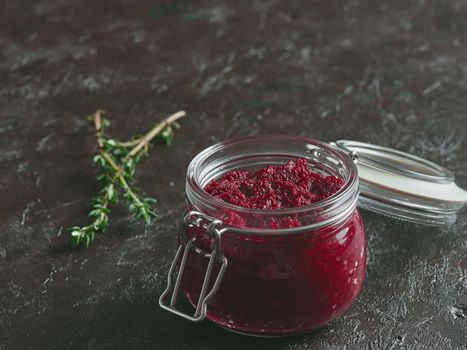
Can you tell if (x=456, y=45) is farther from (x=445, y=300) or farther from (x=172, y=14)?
(x=445, y=300)

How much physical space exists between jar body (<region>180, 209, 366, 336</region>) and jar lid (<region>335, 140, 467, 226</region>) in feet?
0.65

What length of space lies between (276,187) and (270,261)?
140 millimetres

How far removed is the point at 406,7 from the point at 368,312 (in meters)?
1.71

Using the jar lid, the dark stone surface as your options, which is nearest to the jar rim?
the jar lid

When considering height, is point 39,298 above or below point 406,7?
above

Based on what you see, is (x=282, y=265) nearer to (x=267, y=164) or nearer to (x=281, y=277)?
(x=281, y=277)

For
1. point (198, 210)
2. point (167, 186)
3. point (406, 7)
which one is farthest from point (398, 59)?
point (198, 210)

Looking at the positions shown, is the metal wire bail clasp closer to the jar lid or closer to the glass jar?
the glass jar

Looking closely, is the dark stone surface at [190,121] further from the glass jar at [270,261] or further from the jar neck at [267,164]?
the jar neck at [267,164]

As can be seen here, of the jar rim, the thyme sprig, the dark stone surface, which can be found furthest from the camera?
the thyme sprig

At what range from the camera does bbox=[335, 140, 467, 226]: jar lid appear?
139cm

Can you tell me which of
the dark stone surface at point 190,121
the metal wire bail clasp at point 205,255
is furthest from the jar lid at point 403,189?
the metal wire bail clasp at point 205,255

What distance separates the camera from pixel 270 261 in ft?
3.66

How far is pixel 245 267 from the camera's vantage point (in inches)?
44.2
